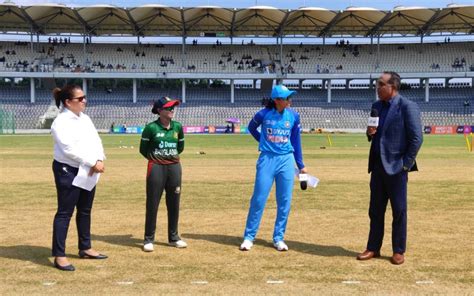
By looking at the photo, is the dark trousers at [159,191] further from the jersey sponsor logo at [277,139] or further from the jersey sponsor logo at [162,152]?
the jersey sponsor logo at [277,139]

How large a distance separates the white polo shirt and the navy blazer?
365 cm

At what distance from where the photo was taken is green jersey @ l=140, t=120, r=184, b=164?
7.26 metres

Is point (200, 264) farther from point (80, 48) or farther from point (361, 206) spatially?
point (80, 48)

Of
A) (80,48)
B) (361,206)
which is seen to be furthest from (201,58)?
(361,206)

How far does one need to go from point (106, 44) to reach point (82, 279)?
73305 millimetres

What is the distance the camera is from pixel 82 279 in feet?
19.4

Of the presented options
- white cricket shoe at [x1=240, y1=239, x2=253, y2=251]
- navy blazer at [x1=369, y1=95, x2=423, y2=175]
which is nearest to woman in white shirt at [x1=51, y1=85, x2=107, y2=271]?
white cricket shoe at [x1=240, y1=239, x2=253, y2=251]

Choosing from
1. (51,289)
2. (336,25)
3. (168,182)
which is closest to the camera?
(51,289)

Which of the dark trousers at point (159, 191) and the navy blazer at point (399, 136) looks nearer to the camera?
the navy blazer at point (399, 136)

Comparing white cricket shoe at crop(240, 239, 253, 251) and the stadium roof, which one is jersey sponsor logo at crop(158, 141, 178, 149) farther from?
the stadium roof

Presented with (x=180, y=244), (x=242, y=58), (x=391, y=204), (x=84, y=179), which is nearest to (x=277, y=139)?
(x=391, y=204)

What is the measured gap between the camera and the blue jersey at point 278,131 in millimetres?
7379

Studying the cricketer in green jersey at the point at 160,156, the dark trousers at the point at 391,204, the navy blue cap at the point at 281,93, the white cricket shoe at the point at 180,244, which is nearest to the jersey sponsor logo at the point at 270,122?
the navy blue cap at the point at 281,93

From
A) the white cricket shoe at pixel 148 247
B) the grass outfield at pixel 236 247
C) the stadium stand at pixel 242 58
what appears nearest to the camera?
the grass outfield at pixel 236 247
